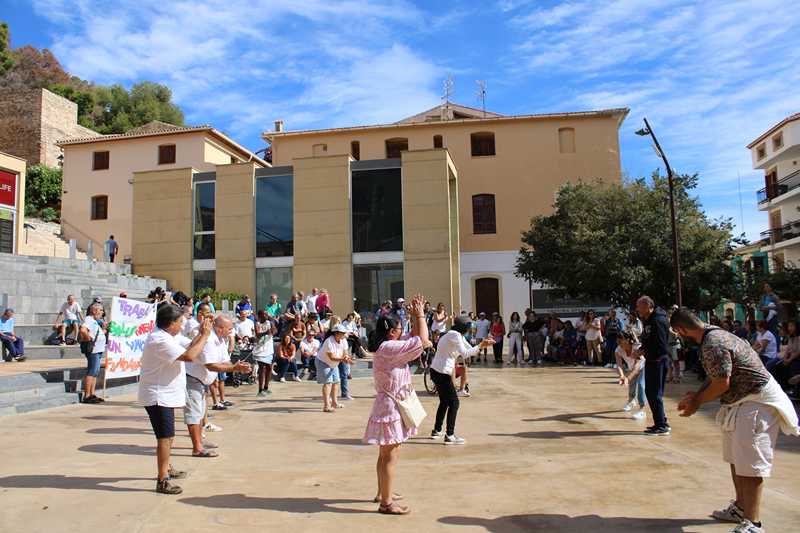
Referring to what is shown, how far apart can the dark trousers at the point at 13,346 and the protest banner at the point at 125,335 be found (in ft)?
14.9

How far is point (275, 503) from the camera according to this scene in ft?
17.3

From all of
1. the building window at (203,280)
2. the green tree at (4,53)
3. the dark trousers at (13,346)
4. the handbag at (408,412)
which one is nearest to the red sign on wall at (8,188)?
the building window at (203,280)

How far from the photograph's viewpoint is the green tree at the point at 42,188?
140 feet

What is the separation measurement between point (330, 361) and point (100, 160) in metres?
31.9

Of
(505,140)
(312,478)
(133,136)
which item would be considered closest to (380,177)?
(505,140)

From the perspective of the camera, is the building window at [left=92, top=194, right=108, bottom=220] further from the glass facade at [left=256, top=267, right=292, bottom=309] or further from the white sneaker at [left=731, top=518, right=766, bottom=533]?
the white sneaker at [left=731, top=518, right=766, bottom=533]

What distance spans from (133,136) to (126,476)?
33.5 m

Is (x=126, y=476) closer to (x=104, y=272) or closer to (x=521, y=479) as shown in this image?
(x=521, y=479)

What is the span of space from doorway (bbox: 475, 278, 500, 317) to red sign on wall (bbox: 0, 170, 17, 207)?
2241 cm

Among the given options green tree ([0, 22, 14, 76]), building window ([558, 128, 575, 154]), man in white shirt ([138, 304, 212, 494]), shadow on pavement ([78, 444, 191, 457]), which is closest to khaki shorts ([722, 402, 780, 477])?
man in white shirt ([138, 304, 212, 494])

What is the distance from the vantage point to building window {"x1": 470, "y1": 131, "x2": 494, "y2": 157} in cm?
3419

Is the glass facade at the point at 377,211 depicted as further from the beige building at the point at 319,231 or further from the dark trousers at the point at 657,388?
the dark trousers at the point at 657,388

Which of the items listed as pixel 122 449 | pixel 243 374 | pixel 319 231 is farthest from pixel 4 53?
pixel 122 449

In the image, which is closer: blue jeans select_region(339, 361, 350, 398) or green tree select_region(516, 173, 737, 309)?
blue jeans select_region(339, 361, 350, 398)
